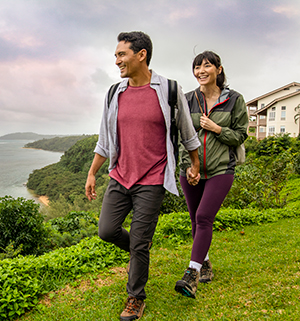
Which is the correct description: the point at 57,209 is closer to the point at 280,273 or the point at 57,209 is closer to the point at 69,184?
the point at 280,273

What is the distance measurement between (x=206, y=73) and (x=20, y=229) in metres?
3.96

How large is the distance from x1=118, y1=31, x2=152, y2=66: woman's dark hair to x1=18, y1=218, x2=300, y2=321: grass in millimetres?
2281

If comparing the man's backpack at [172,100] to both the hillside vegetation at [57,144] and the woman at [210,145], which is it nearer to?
the woman at [210,145]

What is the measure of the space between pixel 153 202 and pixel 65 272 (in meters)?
1.90

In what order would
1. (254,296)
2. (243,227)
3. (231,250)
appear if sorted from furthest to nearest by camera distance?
(243,227), (231,250), (254,296)

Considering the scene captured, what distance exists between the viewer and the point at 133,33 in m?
2.47

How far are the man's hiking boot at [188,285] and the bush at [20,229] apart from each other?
3.16 m

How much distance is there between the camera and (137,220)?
2488mm

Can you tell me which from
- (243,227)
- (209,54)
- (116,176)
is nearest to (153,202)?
(116,176)

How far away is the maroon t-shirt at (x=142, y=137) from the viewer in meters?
2.47

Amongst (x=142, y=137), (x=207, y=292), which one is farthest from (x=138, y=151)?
(x=207, y=292)

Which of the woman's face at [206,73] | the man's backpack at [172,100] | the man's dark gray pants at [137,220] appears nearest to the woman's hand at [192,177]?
the man's backpack at [172,100]

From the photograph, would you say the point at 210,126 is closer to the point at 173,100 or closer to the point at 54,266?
the point at 173,100

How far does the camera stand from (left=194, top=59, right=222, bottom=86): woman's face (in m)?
3.07
